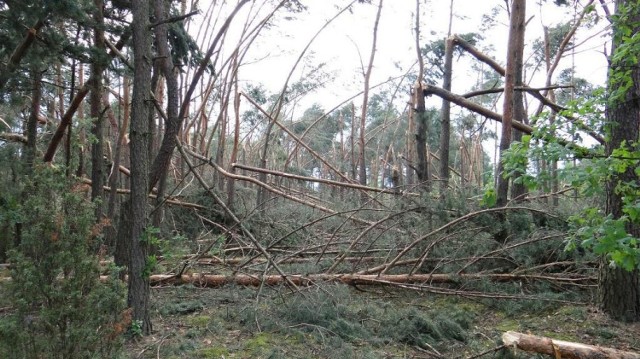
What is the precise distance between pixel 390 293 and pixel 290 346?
259 centimetres

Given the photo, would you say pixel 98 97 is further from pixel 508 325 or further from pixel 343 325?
pixel 508 325

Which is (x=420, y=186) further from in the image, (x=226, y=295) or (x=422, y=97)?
(x=226, y=295)

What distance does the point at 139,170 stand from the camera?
5.27 metres

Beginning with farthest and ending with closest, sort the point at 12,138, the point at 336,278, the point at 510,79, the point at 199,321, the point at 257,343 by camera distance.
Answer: the point at 12,138, the point at 510,79, the point at 336,278, the point at 199,321, the point at 257,343

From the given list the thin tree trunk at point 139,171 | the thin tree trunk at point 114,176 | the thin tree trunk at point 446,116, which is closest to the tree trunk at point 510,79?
the thin tree trunk at point 446,116

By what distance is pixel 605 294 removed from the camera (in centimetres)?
615

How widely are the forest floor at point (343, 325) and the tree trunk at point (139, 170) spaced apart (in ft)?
1.58

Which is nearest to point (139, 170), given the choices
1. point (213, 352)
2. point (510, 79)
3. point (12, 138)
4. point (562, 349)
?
point (213, 352)

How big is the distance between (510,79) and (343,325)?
5.38 m

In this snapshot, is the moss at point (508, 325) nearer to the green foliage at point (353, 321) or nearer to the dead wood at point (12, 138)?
the green foliage at point (353, 321)

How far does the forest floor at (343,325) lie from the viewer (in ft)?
17.4

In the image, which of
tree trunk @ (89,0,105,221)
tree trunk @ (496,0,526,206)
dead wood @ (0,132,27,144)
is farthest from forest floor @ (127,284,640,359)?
dead wood @ (0,132,27,144)

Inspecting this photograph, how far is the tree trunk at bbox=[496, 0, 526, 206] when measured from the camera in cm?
844

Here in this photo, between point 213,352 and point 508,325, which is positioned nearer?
point 213,352
